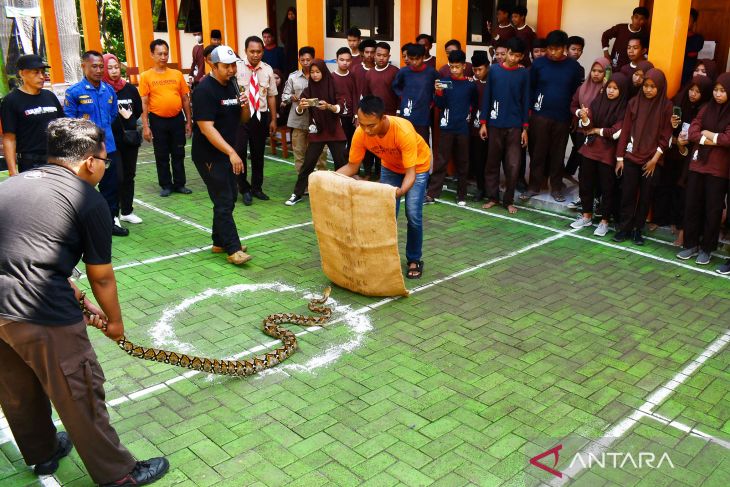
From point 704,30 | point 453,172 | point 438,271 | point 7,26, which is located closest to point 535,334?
point 438,271

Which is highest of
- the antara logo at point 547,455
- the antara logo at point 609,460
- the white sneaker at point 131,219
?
the white sneaker at point 131,219

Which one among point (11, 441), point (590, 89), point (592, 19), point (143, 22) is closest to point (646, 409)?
point (11, 441)

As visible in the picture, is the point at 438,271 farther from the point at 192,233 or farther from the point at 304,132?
the point at 304,132

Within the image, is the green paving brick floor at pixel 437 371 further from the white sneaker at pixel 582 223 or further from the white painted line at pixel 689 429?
the white sneaker at pixel 582 223

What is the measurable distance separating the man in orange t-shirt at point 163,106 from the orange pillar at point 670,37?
6995 millimetres

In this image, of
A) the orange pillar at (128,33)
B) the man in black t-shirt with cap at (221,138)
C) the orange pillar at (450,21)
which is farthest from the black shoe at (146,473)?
the orange pillar at (128,33)

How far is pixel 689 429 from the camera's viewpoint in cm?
492

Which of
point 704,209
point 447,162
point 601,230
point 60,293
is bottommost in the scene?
point 601,230

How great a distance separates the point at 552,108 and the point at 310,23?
4.89 m

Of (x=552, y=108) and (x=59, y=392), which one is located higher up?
(x=552, y=108)

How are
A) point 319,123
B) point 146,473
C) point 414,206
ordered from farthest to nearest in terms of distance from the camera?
point 319,123 < point 414,206 < point 146,473

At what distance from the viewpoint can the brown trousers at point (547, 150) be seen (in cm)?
1020

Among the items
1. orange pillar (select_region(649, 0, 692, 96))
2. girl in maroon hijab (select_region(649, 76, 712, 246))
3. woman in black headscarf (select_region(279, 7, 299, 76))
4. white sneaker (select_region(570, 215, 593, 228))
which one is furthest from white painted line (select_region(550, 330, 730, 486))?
woman in black headscarf (select_region(279, 7, 299, 76))

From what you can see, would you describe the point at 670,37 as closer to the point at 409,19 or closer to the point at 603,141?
the point at 603,141
